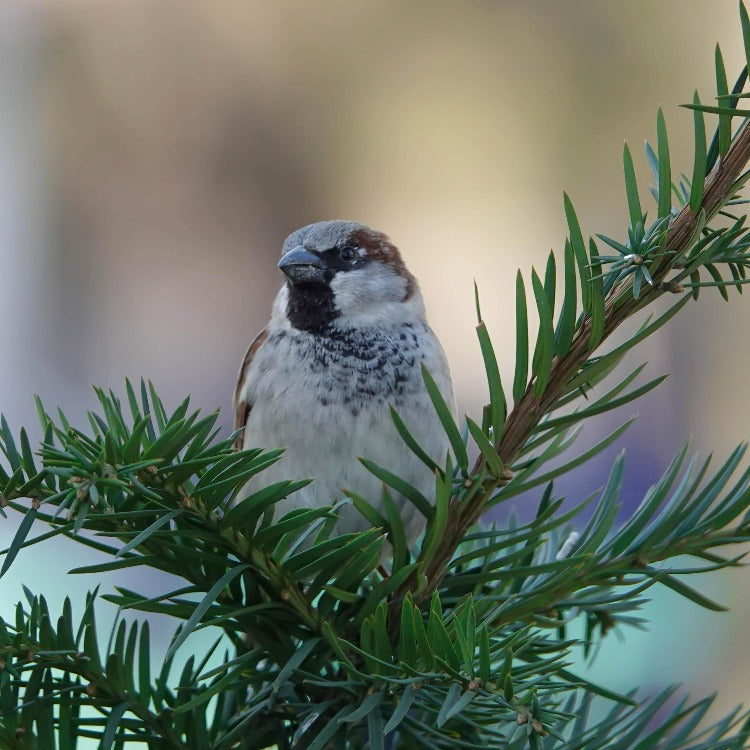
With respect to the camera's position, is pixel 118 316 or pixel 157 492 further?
pixel 118 316

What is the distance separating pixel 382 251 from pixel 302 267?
0.11 m

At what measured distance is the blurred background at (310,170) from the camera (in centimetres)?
160

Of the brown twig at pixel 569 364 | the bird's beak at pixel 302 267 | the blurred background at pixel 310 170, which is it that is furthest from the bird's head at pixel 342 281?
the blurred background at pixel 310 170

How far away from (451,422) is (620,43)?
1.42 m

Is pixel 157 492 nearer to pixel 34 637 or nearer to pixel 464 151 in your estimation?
pixel 34 637

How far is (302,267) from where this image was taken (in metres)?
0.88

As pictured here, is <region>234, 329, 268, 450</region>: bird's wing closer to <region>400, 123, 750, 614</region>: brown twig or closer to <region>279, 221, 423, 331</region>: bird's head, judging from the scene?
<region>279, 221, 423, 331</region>: bird's head

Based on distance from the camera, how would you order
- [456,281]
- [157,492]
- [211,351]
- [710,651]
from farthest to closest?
[211,351] < [456,281] < [710,651] < [157,492]

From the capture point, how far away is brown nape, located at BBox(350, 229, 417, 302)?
3.06 feet

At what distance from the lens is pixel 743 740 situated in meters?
0.37

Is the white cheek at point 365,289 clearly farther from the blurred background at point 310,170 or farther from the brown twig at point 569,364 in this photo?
the blurred background at point 310,170

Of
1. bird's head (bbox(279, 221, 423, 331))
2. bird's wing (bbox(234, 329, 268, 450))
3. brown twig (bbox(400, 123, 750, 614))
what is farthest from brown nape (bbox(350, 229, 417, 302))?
brown twig (bbox(400, 123, 750, 614))

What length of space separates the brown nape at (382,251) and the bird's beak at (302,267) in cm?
5

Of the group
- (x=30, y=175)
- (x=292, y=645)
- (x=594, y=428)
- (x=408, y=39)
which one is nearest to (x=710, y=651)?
(x=594, y=428)
